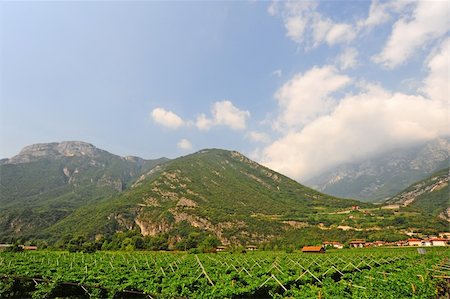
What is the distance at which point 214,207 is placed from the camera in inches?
6245

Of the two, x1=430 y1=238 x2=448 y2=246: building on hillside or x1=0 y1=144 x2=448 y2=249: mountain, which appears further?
x1=0 y1=144 x2=448 y2=249: mountain

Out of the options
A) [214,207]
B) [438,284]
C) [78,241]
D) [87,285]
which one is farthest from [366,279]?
[214,207]

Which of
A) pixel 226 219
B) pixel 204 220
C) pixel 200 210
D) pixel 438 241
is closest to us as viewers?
pixel 438 241

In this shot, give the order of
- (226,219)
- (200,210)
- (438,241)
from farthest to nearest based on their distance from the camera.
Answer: (200,210), (226,219), (438,241)

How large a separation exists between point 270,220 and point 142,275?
413 feet

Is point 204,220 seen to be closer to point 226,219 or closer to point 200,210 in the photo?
point 226,219

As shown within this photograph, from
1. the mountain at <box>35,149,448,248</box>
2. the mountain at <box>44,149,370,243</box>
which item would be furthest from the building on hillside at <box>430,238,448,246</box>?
the mountain at <box>44,149,370,243</box>

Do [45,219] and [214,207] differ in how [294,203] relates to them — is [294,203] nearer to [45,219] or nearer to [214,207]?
[214,207]

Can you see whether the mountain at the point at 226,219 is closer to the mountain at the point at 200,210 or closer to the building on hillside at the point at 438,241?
the mountain at the point at 200,210

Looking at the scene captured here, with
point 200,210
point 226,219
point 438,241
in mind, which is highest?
point 438,241

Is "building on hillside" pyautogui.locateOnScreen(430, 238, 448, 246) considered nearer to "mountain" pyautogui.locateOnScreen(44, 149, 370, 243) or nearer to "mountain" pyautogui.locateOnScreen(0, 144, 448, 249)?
"mountain" pyautogui.locateOnScreen(0, 144, 448, 249)

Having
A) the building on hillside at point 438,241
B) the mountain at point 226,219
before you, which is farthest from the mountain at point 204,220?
the building on hillside at point 438,241

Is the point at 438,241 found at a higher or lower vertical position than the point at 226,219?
Answer: higher

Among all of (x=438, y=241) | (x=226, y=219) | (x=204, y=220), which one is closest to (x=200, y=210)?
(x=204, y=220)
